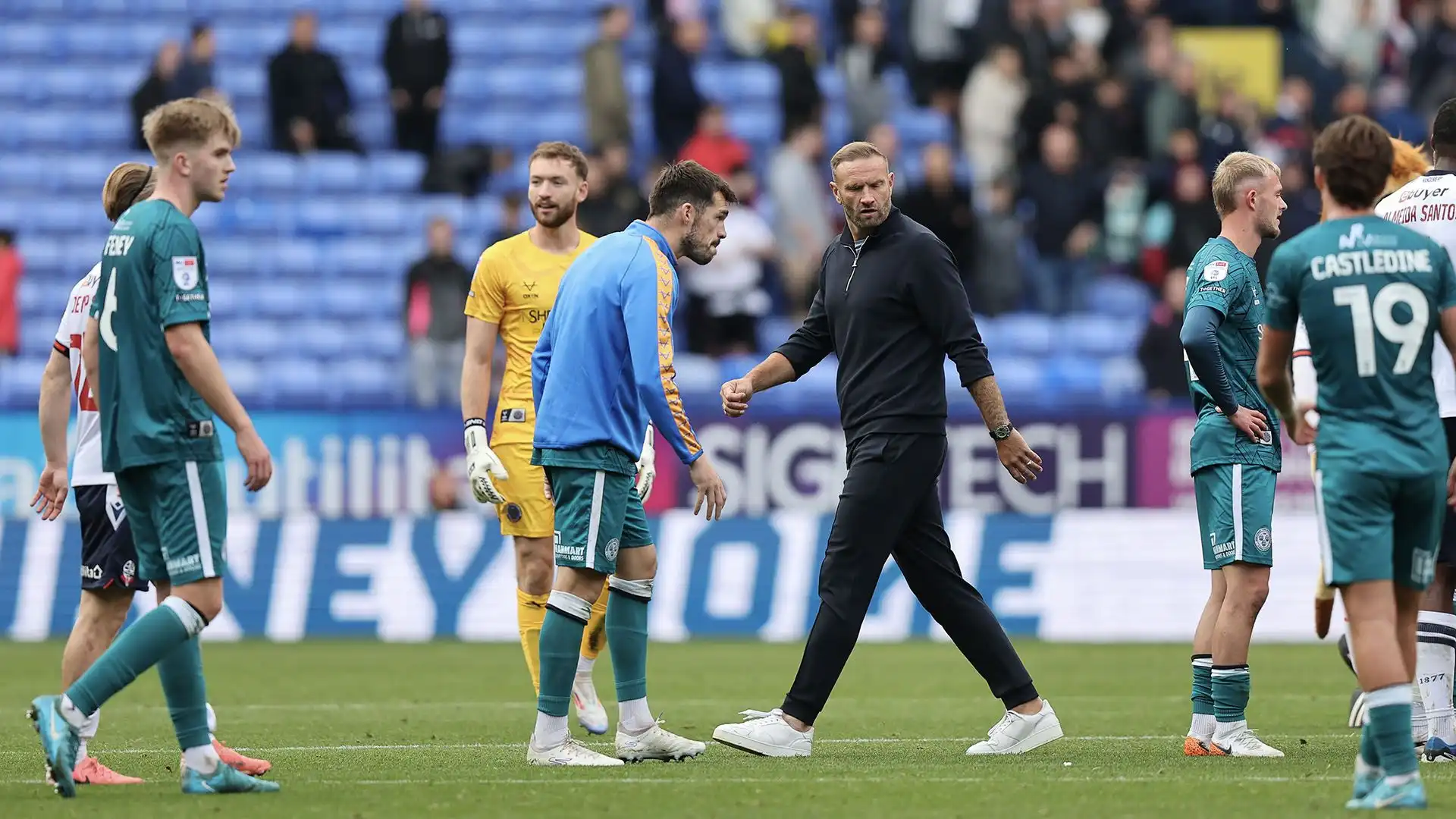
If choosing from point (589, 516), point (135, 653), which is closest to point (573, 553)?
point (589, 516)

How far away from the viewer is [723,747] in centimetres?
896

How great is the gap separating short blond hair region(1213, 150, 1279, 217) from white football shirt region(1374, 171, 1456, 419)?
0.55 metres

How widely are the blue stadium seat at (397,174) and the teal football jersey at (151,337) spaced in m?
16.6

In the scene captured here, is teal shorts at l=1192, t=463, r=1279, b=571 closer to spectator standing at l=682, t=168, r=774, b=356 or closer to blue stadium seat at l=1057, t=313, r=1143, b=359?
spectator standing at l=682, t=168, r=774, b=356

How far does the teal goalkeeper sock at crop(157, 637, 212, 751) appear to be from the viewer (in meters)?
7.11

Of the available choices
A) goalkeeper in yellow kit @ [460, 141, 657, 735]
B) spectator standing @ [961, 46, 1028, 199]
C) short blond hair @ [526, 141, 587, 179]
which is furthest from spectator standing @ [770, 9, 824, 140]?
short blond hair @ [526, 141, 587, 179]

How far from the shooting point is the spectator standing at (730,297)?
20.1 meters

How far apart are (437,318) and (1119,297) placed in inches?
292

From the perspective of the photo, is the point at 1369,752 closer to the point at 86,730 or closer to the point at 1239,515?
the point at 1239,515

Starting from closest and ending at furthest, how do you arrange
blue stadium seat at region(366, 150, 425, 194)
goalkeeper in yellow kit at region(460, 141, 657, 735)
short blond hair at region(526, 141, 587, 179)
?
1. short blond hair at region(526, 141, 587, 179)
2. goalkeeper in yellow kit at region(460, 141, 657, 735)
3. blue stadium seat at region(366, 150, 425, 194)

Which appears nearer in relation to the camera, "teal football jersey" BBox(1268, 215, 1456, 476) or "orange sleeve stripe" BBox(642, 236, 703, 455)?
"teal football jersey" BBox(1268, 215, 1456, 476)

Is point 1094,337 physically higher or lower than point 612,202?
lower

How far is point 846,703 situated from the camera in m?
11.3

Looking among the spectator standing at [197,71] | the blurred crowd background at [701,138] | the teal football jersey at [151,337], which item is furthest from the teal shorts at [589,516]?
the spectator standing at [197,71]
